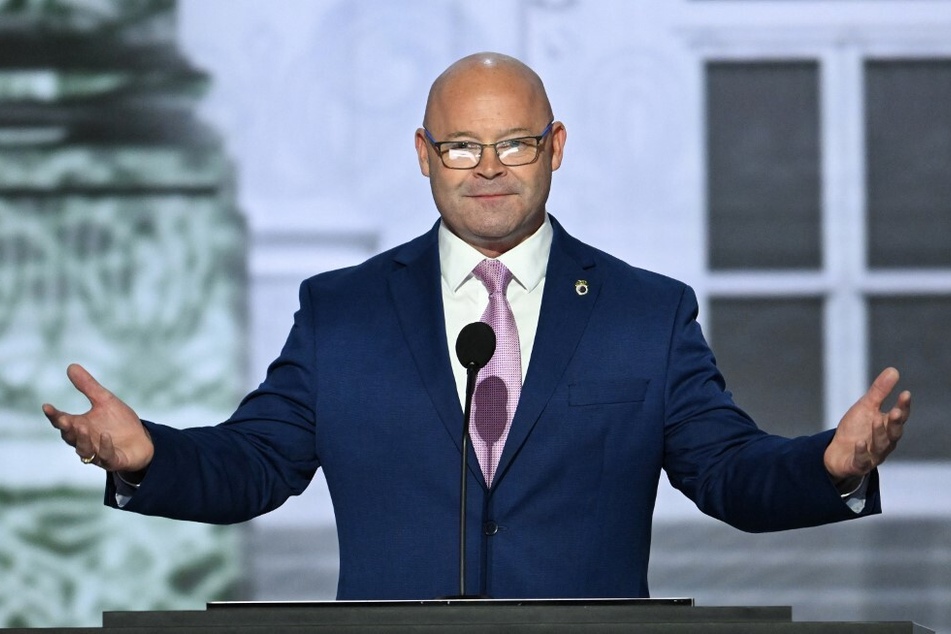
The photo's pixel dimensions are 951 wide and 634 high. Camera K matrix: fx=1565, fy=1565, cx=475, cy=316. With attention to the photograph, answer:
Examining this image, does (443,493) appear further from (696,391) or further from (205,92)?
(205,92)

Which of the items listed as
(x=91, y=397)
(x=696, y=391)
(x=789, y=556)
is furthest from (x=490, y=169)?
(x=789, y=556)

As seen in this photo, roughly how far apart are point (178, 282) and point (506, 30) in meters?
0.98

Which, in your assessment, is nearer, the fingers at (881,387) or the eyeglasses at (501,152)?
the fingers at (881,387)

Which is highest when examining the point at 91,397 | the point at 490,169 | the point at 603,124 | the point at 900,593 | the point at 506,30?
the point at 506,30

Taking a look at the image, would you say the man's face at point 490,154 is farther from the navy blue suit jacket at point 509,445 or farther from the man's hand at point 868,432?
the man's hand at point 868,432

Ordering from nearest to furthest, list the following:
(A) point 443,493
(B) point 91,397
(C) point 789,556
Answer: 1. (B) point 91,397
2. (A) point 443,493
3. (C) point 789,556

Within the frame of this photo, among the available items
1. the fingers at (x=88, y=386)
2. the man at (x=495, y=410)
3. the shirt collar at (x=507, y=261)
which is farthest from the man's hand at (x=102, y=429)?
the shirt collar at (x=507, y=261)

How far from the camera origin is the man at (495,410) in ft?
7.18

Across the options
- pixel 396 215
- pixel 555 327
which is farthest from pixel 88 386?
pixel 396 215

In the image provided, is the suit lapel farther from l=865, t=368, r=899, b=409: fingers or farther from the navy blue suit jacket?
l=865, t=368, r=899, b=409: fingers

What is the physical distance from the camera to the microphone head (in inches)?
75.9

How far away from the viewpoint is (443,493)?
2209 millimetres

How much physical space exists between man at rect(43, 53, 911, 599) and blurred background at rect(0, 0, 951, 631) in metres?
1.31

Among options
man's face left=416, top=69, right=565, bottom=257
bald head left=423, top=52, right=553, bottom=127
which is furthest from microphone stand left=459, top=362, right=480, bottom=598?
bald head left=423, top=52, right=553, bottom=127
